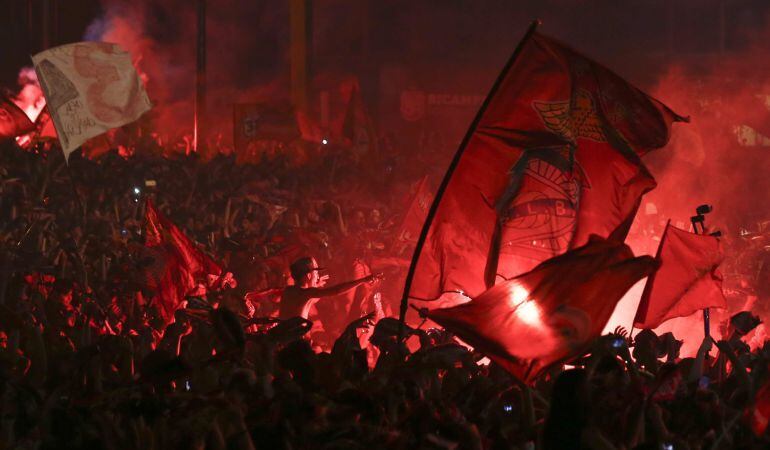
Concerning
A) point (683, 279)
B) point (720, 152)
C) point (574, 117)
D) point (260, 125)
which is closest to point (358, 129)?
point (260, 125)

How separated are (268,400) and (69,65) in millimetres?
6512

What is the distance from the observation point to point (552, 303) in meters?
5.18

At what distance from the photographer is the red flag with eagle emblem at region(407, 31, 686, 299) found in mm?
5746

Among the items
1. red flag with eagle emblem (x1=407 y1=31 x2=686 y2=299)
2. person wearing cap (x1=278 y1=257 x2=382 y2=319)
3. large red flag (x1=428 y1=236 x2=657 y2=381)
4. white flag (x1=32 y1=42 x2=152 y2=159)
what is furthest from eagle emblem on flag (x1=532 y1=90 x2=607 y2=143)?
white flag (x1=32 y1=42 x2=152 y2=159)

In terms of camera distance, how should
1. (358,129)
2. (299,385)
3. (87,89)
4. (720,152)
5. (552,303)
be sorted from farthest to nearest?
1. (720,152)
2. (358,129)
3. (87,89)
4. (552,303)
5. (299,385)

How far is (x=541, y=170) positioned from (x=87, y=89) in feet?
18.7

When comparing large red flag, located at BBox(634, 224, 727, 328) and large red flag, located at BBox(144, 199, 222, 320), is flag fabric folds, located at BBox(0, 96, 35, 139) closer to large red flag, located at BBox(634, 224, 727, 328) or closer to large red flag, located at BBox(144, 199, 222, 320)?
large red flag, located at BBox(144, 199, 222, 320)

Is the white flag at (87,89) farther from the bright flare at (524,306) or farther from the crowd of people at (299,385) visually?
the bright flare at (524,306)

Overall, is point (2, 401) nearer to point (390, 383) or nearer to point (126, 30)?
point (390, 383)

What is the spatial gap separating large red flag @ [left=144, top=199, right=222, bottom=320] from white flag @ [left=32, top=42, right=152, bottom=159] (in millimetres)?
1210

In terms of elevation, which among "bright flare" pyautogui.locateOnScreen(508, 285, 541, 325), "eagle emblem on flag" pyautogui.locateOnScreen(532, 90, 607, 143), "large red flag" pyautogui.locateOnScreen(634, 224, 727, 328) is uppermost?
"eagle emblem on flag" pyautogui.locateOnScreen(532, 90, 607, 143)

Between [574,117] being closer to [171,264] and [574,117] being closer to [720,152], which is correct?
[171,264]

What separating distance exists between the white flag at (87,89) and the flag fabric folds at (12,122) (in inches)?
81.0

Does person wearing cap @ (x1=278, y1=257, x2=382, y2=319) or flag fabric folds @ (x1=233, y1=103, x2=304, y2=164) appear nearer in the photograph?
person wearing cap @ (x1=278, y1=257, x2=382, y2=319)
